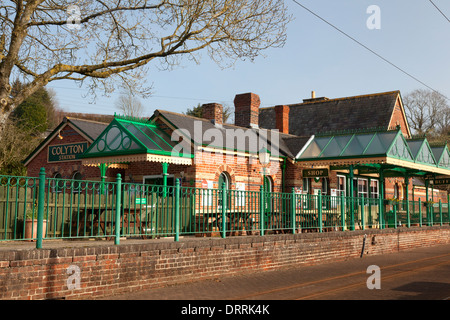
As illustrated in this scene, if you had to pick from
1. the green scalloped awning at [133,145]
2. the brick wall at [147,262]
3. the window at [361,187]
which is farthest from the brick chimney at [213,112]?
the window at [361,187]

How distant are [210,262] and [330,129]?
78.7 feet

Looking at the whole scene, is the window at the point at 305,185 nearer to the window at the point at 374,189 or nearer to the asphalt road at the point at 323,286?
the window at the point at 374,189

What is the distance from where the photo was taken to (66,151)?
23406 millimetres

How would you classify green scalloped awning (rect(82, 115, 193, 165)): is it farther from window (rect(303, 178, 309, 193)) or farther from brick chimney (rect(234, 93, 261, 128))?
window (rect(303, 178, 309, 193))

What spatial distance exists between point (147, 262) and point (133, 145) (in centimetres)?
763

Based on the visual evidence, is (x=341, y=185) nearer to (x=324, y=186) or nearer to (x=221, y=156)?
(x=324, y=186)

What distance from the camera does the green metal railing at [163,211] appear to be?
860 centimetres

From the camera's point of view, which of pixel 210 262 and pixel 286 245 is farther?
pixel 286 245

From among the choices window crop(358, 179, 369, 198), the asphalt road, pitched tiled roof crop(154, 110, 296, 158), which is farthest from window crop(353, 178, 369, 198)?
the asphalt road

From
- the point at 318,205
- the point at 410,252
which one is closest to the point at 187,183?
the point at 318,205

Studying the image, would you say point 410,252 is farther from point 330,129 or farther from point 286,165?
point 330,129

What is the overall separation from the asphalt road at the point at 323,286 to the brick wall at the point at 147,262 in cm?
25

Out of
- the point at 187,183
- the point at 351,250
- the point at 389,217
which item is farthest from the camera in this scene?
the point at 389,217

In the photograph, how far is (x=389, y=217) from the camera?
19.6 metres
